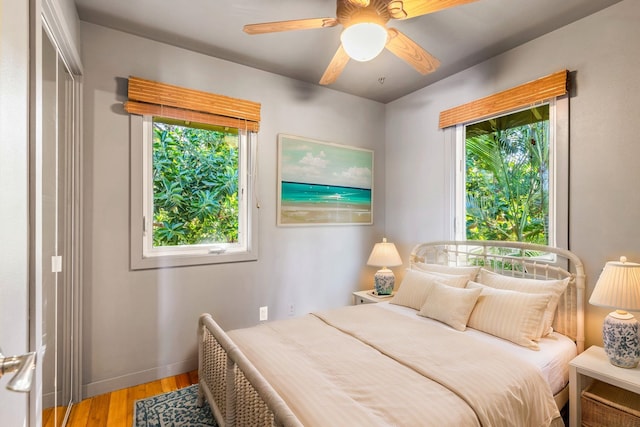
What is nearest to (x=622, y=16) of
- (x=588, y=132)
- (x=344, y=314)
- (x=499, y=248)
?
(x=588, y=132)

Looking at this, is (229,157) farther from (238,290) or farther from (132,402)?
(132,402)

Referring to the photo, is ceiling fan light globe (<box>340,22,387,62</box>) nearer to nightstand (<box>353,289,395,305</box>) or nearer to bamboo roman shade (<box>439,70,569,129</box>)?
bamboo roman shade (<box>439,70,569,129</box>)

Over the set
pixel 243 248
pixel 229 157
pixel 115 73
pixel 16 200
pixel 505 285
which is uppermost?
pixel 115 73

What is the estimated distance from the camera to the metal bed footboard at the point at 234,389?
116 centimetres

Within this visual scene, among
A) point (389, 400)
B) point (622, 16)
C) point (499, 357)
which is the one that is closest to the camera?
point (389, 400)

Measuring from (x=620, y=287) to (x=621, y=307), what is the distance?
110 mm

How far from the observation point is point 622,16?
205 centimetres

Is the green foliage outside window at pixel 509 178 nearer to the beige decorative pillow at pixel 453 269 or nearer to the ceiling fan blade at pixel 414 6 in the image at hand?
the beige decorative pillow at pixel 453 269

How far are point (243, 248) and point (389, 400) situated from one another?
2.00 metres

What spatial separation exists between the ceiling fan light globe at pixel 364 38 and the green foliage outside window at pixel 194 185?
1.64 m

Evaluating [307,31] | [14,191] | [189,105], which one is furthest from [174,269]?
[307,31]

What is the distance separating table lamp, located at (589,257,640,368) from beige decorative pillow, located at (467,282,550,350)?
0.30 meters

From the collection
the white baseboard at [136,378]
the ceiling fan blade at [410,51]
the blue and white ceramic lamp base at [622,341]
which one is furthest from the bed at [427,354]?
the ceiling fan blade at [410,51]

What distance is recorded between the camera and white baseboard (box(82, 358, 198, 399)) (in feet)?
7.65
